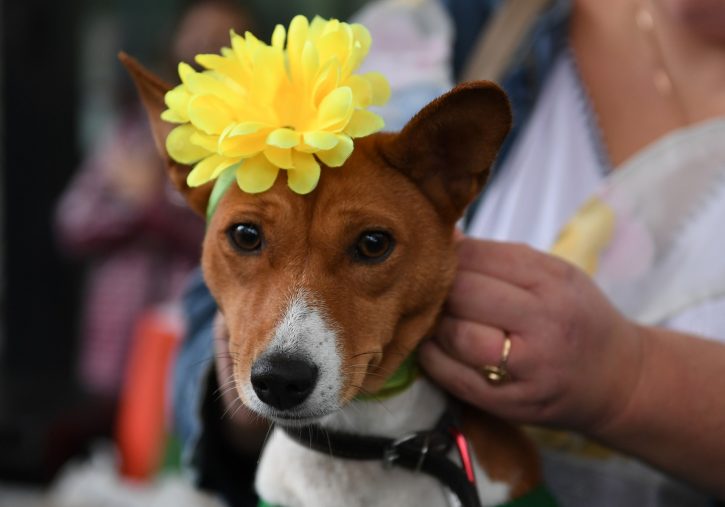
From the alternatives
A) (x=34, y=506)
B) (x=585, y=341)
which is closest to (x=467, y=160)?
(x=585, y=341)

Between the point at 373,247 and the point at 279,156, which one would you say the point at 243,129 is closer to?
the point at 279,156

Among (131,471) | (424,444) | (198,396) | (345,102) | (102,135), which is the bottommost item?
(131,471)

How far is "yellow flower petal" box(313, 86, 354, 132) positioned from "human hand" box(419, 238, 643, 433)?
269mm

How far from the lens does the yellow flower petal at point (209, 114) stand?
1.03 meters

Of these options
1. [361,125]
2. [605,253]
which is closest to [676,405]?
[605,253]

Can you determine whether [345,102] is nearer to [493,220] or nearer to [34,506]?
[493,220]

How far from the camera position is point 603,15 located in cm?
158

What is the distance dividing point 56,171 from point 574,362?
365cm

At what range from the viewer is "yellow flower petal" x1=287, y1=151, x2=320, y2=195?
102 centimetres

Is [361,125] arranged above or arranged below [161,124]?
above

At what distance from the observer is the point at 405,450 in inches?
43.8

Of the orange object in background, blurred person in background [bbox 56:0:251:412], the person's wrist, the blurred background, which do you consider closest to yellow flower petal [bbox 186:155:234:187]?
the person's wrist

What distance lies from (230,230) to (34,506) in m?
3.03

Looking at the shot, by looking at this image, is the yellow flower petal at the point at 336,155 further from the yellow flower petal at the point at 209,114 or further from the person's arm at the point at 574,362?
the person's arm at the point at 574,362
